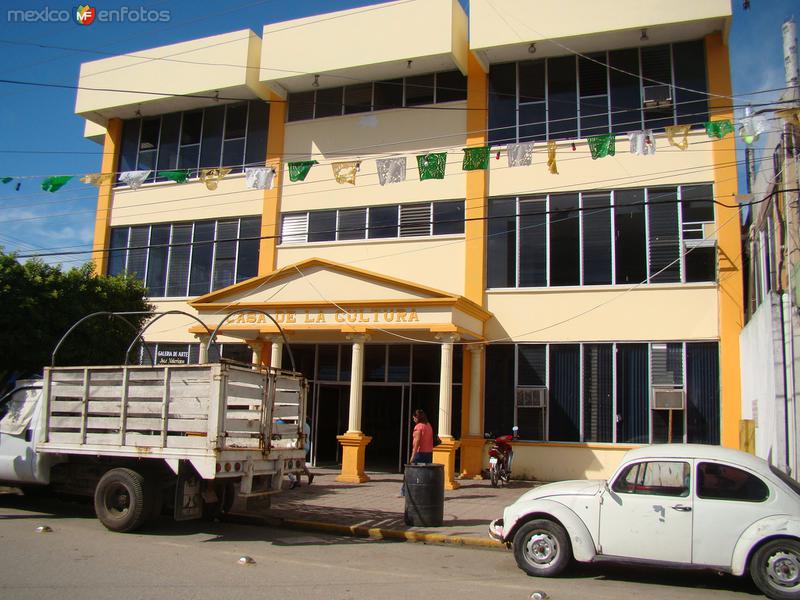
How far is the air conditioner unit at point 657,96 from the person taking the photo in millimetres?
17672

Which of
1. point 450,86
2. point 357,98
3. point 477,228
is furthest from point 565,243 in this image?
point 357,98

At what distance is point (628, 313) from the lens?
1716 cm

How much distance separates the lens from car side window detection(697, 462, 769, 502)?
751cm

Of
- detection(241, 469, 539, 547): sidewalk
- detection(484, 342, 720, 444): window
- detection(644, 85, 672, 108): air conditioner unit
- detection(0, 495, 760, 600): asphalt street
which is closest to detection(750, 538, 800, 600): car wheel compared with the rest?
detection(0, 495, 760, 600): asphalt street

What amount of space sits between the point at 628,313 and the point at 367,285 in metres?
6.45

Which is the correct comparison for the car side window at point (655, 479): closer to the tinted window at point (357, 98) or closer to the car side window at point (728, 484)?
the car side window at point (728, 484)

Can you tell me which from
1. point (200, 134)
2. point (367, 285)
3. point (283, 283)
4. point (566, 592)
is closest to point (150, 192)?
point (200, 134)

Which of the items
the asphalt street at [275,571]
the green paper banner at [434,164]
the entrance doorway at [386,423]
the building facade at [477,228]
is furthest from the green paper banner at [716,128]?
the entrance doorway at [386,423]

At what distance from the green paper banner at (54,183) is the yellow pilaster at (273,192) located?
18.5 ft

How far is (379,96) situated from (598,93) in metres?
6.21

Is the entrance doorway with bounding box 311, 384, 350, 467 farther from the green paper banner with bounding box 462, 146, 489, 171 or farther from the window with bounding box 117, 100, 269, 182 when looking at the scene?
the green paper banner with bounding box 462, 146, 489, 171

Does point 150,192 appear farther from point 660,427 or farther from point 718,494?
point 718,494

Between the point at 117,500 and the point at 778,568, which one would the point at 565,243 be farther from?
the point at 117,500

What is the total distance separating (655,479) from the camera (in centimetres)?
790
